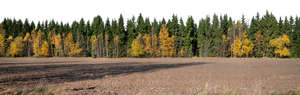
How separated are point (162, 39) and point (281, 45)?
34807 millimetres

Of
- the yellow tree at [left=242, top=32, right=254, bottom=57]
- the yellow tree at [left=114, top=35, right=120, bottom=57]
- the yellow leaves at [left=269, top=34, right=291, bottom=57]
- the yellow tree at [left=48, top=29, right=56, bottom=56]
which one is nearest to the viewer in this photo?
the yellow leaves at [left=269, top=34, right=291, bottom=57]

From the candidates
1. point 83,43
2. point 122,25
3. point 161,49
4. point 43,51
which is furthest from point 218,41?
point 43,51

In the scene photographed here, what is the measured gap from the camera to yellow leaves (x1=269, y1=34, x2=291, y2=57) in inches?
2603

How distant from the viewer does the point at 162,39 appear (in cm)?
7719

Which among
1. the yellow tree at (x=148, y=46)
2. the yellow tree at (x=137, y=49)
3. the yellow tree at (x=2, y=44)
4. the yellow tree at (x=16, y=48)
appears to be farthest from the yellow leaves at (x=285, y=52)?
the yellow tree at (x=2, y=44)

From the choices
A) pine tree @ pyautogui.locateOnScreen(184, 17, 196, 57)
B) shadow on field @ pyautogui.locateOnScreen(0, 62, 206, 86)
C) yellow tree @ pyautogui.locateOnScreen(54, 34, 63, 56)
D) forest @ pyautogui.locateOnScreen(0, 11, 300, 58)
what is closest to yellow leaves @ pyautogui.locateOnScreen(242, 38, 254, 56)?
forest @ pyautogui.locateOnScreen(0, 11, 300, 58)

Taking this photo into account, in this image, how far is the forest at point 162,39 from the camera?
72500 millimetres

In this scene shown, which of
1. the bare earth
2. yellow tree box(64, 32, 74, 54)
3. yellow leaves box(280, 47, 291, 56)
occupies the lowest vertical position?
the bare earth

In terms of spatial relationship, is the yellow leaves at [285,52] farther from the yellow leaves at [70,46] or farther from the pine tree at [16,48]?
the pine tree at [16,48]

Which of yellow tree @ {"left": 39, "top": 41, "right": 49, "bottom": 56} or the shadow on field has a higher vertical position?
yellow tree @ {"left": 39, "top": 41, "right": 49, "bottom": 56}

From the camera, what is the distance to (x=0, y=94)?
11.8 m

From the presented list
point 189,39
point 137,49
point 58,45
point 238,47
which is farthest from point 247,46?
point 58,45

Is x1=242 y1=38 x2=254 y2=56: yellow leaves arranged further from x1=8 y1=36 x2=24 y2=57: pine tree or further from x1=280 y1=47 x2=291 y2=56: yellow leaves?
x1=8 y1=36 x2=24 y2=57: pine tree

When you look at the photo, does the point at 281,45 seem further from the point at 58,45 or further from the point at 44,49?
the point at 44,49
